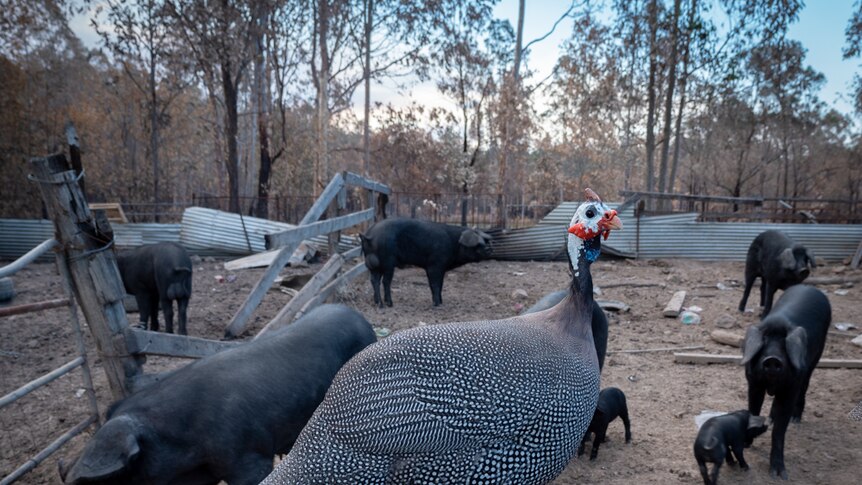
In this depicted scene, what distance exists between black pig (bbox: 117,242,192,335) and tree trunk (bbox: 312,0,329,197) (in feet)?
33.9

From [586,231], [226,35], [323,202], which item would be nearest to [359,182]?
[323,202]

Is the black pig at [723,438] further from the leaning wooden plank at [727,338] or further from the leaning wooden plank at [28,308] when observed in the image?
the leaning wooden plank at [28,308]

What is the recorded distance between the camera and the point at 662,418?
423cm

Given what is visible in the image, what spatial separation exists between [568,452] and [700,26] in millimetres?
20008

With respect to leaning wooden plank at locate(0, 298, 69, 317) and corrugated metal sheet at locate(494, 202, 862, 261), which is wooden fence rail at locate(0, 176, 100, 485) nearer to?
leaning wooden plank at locate(0, 298, 69, 317)

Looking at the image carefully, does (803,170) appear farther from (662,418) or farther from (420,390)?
(420,390)

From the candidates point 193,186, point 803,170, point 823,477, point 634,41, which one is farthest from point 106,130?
point 803,170

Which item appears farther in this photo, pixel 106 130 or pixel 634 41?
pixel 106 130

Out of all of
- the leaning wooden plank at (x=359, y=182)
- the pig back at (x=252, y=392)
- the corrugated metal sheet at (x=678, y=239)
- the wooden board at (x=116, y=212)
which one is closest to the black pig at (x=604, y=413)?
the pig back at (x=252, y=392)

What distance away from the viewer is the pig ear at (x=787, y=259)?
646 cm

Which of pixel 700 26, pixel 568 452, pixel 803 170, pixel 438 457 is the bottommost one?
pixel 568 452

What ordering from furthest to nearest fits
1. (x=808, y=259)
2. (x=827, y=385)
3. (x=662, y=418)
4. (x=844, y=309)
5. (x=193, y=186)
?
(x=193, y=186), (x=844, y=309), (x=808, y=259), (x=827, y=385), (x=662, y=418)

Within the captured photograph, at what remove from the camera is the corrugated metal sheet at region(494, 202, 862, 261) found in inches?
469

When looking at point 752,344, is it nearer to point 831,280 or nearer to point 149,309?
point 149,309
